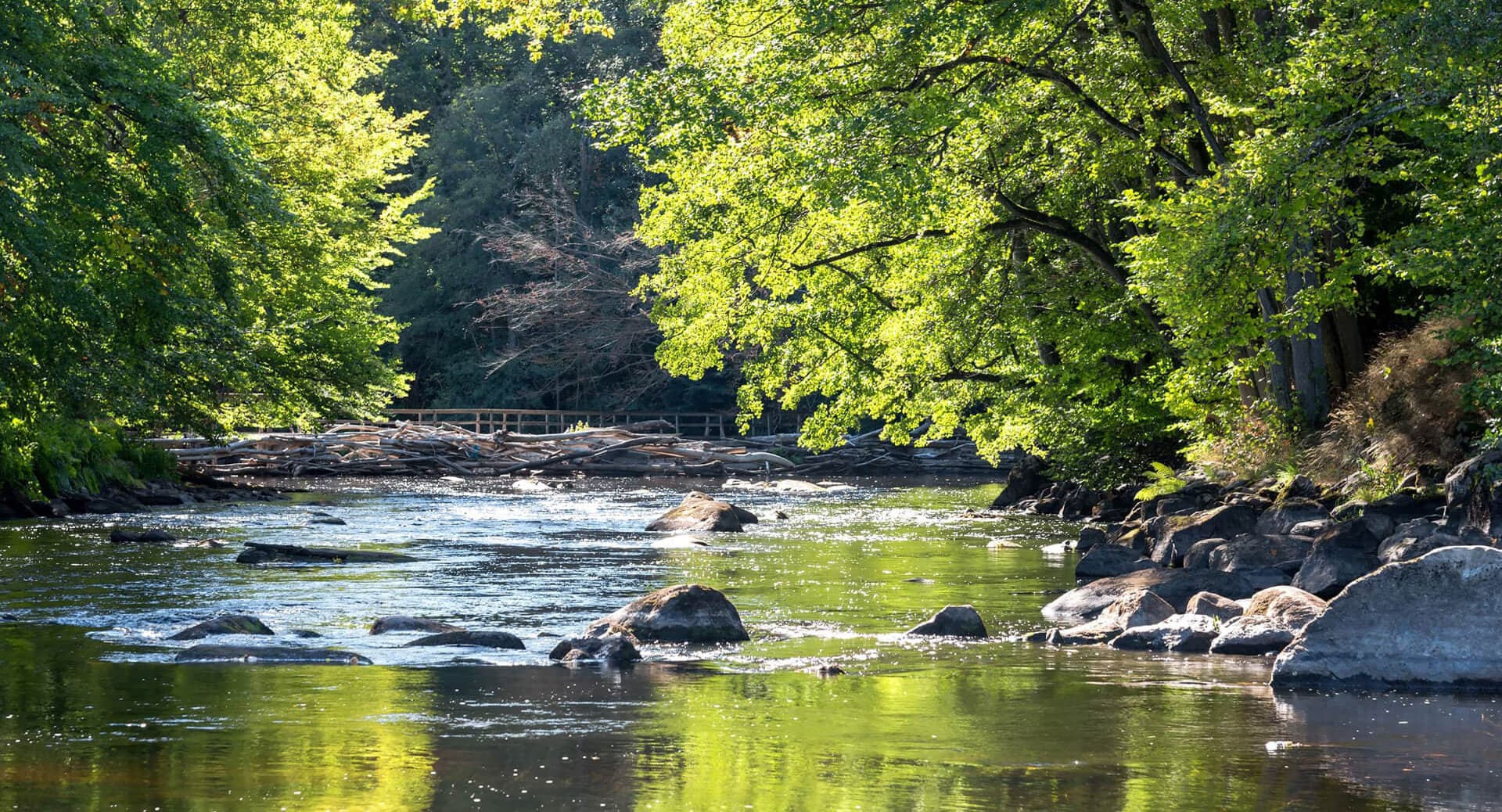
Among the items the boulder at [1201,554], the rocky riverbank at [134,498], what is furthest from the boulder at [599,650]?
the rocky riverbank at [134,498]

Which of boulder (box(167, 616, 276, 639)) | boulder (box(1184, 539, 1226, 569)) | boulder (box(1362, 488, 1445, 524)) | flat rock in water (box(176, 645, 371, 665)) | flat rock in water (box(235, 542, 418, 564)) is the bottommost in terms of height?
flat rock in water (box(176, 645, 371, 665))

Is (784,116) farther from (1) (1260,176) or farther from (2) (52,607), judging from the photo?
(2) (52,607)

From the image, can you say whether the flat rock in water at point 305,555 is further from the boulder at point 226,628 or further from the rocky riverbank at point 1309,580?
the rocky riverbank at point 1309,580

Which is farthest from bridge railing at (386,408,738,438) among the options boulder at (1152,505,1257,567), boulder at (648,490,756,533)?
boulder at (1152,505,1257,567)

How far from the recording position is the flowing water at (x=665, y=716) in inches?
318

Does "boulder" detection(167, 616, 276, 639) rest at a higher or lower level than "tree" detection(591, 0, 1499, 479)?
lower

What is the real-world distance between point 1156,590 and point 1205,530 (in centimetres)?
425

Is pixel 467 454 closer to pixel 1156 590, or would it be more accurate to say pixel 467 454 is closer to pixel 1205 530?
pixel 1205 530

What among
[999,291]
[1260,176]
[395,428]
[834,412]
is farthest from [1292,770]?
[395,428]

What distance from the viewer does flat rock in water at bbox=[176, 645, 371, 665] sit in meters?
12.1

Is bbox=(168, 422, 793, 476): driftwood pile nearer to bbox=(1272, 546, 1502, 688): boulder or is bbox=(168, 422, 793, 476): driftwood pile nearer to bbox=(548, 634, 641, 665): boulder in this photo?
bbox=(548, 634, 641, 665): boulder

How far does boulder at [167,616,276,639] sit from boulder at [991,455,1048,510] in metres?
21.0

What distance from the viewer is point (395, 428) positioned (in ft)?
152

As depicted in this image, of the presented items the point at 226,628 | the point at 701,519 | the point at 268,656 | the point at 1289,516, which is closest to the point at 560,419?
the point at 701,519
